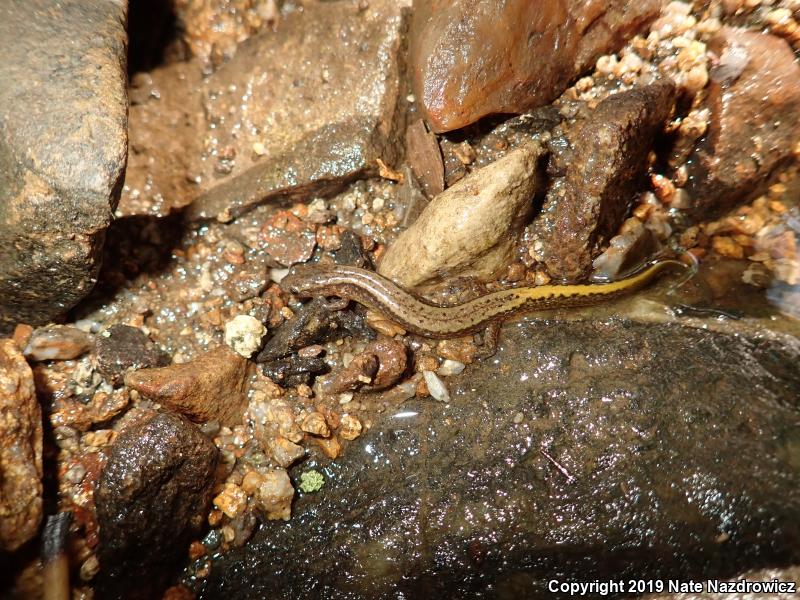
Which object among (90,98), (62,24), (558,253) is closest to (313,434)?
(558,253)

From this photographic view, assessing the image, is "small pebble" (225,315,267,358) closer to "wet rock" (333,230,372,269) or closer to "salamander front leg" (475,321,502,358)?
"wet rock" (333,230,372,269)

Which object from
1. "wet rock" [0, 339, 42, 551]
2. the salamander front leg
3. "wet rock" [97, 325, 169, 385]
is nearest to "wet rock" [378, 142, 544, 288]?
the salamander front leg

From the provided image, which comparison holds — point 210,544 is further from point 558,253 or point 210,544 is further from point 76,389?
point 558,253

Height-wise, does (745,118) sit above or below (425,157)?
below

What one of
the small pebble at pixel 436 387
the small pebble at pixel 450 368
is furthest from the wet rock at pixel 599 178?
the small pebble at pixel 436 387

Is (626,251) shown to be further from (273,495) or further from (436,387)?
(273,495)

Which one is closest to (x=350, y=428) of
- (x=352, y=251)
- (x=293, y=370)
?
(x=293, y=370)

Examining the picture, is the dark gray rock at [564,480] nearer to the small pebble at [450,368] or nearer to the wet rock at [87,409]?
the small pebble at [450,368]
